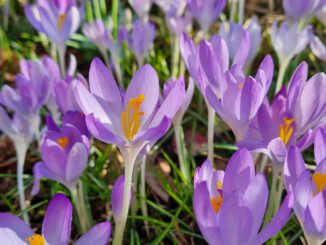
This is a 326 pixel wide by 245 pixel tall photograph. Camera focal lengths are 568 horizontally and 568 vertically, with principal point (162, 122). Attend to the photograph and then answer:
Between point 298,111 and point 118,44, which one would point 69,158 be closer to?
point 298,111

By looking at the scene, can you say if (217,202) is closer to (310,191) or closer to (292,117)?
(310,191)

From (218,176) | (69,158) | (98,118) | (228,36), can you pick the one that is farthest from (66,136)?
(228,36)

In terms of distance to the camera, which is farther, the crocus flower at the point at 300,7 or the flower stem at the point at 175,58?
the flower stem at the point at 175,58

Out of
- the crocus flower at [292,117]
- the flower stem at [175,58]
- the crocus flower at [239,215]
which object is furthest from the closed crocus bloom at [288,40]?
the crocus flower at [239,215]

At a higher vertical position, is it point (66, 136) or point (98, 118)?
point (98, 118)

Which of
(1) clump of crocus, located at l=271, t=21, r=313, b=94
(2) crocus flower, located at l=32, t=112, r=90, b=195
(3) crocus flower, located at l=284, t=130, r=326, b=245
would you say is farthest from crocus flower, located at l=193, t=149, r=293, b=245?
(1) clump of crocus, located at l=271, t=21, r=313, b=94

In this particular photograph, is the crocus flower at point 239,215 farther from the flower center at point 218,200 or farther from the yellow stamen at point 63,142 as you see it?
the yellow stamen at point 63,142

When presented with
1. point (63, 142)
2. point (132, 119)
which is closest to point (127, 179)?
point (132, 119)
